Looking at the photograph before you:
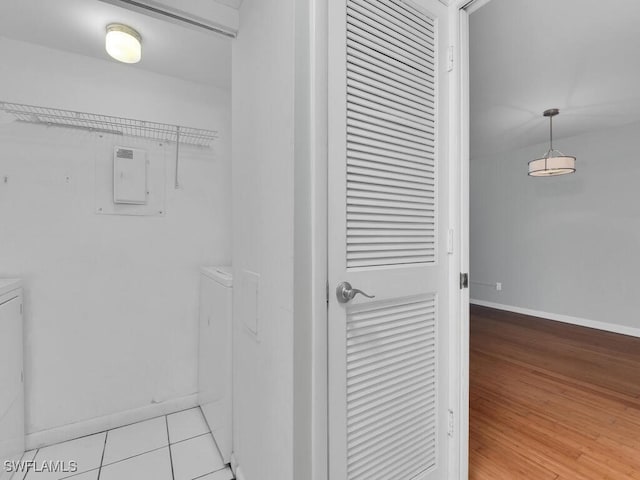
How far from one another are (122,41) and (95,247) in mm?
1199

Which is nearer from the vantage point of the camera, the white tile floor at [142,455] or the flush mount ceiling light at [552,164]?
the white tile floor at [142,455]

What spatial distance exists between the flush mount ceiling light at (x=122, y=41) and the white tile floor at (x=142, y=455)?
220cm

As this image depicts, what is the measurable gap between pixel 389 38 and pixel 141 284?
6.63ft

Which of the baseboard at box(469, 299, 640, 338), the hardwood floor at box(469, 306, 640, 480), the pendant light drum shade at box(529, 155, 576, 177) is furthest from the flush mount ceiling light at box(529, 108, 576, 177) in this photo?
the baseboard at box(469, 299, 640, 338)

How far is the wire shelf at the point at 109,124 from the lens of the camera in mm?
1769

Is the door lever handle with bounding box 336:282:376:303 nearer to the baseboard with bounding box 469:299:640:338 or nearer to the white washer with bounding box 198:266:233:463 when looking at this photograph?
the white washer with bounding box 198:266:233:463

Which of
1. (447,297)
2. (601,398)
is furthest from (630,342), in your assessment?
(447,297)

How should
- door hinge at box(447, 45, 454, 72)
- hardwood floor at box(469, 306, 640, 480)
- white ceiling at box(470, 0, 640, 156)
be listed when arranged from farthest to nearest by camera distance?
white ceiling at box(470, 0, 640, 156), hardwood floor at box(469, 306, 640, 480), door hinge at box(447, 45, 454, 72)

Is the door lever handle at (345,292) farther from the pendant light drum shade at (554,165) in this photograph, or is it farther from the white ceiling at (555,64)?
the pendant light drum shade at (554,165)

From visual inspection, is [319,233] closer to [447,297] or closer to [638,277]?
[447,297]

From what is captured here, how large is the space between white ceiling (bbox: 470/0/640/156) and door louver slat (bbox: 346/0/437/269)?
115cm

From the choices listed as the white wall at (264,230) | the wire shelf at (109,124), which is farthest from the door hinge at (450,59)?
the wire shelf at (109,124)

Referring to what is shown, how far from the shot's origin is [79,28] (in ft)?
5.49

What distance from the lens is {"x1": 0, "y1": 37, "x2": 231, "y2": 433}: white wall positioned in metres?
1.79
